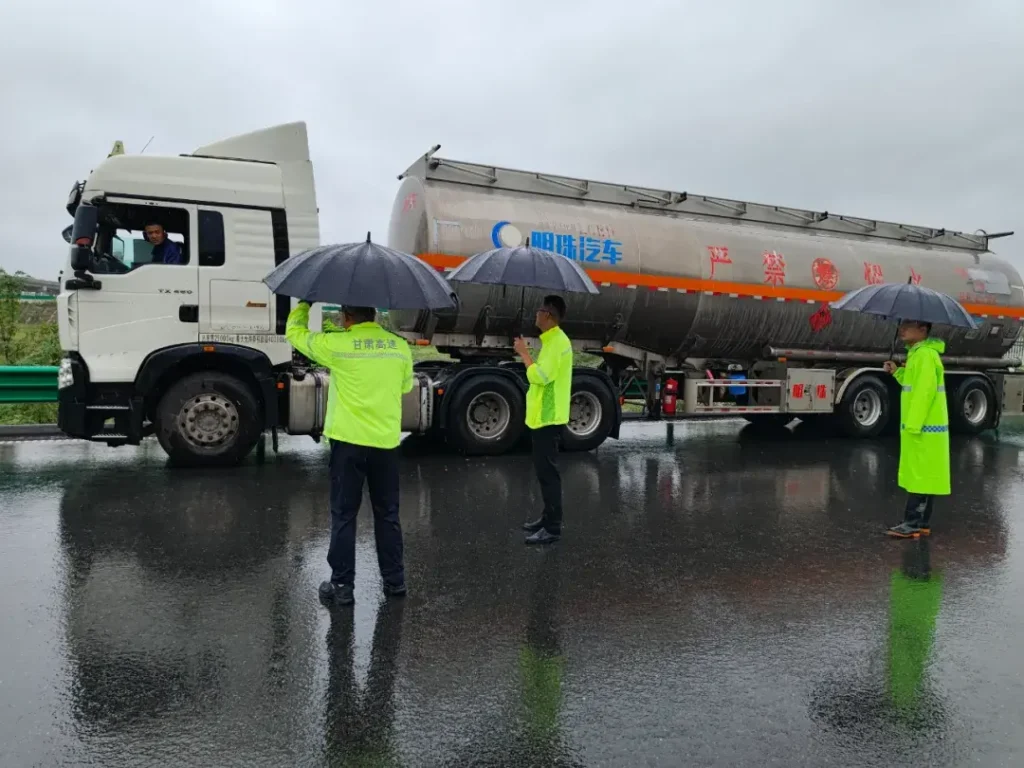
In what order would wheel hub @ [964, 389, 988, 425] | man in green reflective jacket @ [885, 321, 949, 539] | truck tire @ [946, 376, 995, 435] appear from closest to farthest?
man in green reflective jacket @ [885, 321, 949, 539]
truck tire @ [946, 376, 995, 435]
wheel hub @ [964, 389, 988, 425]

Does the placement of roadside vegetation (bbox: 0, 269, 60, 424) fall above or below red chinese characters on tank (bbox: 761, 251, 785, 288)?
below

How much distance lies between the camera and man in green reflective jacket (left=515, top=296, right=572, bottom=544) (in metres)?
5.78

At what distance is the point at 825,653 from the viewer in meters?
4.00

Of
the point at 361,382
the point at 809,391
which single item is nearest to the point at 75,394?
the point at 361,382

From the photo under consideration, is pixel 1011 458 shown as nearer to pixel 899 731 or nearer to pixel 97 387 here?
pixel 899 731

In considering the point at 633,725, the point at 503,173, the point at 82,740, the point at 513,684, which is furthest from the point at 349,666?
the point at 503,173

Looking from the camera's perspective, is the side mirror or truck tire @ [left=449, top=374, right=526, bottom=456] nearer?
the side mirror

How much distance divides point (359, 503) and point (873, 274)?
32.6 ft

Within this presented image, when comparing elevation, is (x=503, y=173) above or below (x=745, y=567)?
above

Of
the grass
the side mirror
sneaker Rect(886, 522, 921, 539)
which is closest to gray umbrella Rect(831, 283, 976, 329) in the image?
sneaker Rect(886, 522, 921, 539)

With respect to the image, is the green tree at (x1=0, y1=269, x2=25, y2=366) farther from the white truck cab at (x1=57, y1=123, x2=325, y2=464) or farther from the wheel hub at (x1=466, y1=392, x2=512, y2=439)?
the wheel hub at (x1=466, y1=392, x2=512, y2=439)

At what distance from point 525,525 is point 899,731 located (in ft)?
10.6

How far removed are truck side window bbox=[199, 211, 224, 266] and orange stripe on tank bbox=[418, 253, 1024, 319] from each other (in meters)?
2.19

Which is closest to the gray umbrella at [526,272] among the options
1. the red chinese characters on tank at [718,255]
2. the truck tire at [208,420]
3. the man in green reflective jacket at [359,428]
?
the man in green reflective jacket at [359,428]
